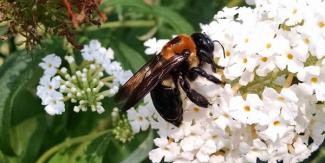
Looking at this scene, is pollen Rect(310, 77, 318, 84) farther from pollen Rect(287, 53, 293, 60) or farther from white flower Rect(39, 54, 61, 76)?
white flower Rect(39, 54, 61, 76)

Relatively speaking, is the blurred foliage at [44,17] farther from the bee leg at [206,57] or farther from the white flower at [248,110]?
the white flower at [248,110]

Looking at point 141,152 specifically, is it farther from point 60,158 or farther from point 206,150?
point 206,150

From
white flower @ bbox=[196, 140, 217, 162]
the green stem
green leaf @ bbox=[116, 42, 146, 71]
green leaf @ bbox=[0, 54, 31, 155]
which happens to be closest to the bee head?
the green stem

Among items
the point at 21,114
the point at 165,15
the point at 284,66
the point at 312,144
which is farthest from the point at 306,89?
the point at 21,114

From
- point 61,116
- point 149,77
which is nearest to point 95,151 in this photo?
point 61,116

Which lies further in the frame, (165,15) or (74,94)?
(165,15)

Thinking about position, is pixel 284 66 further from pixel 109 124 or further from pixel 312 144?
pixel 109 124

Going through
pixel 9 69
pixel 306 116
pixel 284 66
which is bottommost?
pixel 9 69
